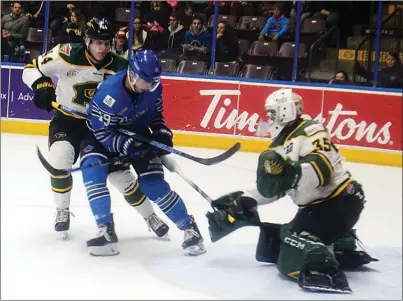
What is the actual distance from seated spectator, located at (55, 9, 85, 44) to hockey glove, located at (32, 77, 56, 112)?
3091 mm

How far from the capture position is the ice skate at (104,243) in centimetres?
303

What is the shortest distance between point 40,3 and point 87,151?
401 cm

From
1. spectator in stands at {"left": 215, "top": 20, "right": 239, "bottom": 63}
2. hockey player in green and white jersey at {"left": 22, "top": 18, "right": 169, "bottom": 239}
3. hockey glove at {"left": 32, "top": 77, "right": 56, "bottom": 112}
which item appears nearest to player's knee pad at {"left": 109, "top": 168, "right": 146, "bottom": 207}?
hockey player in green and white jersey at {"left": 22, "top": 18, "right": 169, "bottom": 239}

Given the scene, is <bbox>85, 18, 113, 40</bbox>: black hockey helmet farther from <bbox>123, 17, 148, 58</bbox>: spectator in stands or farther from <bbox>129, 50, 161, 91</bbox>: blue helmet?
<bbox>123, 17, 148, 58</bbox>: spectator in stands

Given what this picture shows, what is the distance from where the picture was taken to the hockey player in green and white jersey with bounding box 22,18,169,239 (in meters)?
3.29

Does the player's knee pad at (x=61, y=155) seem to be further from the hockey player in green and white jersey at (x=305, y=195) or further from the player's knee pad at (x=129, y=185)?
the hockey player in green and white jersey at (x=305, y=195)

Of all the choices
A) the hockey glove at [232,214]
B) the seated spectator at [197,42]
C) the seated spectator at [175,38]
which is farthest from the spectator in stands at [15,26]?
the hockey glove at [232,214]

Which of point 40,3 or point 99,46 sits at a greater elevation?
point 40,3

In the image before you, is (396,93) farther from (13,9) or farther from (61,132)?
(13,9)

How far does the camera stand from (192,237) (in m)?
3.09

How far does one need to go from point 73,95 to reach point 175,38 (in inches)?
126

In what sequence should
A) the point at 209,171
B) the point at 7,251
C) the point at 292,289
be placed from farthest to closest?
1. the point at 209,171
2. the point at 7,251
3. the point at 292,289

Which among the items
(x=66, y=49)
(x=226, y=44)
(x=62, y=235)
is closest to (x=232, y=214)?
(x=62, y=235)

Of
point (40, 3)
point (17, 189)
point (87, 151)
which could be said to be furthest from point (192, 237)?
point (40, 3)
